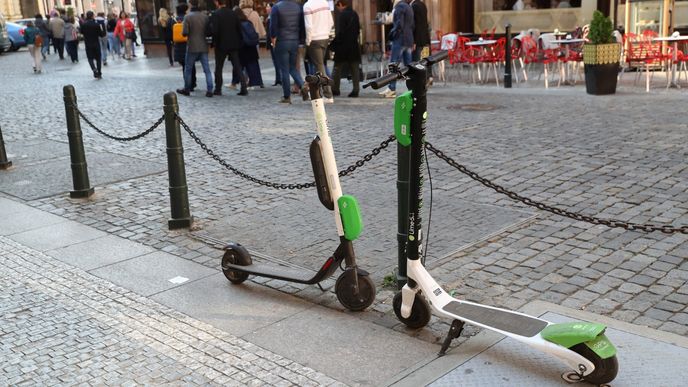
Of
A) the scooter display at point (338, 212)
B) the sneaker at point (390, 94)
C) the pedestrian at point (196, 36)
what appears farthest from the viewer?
the pedestrian at point (196, 36)

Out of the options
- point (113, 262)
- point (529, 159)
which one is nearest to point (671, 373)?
point (113, 262)

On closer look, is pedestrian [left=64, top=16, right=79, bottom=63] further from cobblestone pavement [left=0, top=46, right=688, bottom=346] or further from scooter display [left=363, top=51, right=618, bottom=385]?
scooter display [left=363, top=51, right=618, bottom=385]

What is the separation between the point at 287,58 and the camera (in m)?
14.7

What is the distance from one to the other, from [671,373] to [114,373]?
296 cm

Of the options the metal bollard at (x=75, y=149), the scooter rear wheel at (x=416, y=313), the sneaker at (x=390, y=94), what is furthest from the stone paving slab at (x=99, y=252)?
the sneaker at (x=390, y=94)

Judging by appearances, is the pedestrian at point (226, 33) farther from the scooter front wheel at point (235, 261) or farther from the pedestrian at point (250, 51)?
the scooter front wheel at point (235, 261)

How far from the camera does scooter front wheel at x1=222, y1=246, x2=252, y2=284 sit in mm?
5520

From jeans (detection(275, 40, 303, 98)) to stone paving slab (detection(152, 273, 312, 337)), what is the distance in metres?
9.51

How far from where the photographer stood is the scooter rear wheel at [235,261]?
217 inches

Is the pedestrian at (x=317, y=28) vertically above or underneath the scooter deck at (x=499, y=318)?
above

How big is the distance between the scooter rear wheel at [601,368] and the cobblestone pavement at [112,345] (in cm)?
129

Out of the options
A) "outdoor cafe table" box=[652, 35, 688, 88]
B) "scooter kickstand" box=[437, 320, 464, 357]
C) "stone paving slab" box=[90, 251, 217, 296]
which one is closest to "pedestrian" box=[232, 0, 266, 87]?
"outdoor cafe table" box=[652, 35, 688, 88]

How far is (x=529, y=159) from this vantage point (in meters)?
9.10

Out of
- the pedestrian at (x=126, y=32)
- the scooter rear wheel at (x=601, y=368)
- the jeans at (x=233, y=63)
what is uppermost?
the pedestrian at (x=126, y=32)
